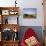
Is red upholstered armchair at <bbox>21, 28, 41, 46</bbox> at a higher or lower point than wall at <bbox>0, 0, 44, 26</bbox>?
lower

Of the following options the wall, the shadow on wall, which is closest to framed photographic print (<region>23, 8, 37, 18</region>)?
the wall

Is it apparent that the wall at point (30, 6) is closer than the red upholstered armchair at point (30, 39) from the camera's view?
No

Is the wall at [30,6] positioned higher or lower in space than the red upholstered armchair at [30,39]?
higher

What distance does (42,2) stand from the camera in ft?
17.4

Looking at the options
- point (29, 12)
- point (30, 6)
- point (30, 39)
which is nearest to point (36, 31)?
point (30, 39)

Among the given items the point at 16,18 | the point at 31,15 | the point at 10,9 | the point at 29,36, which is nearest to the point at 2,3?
the point at 10,9

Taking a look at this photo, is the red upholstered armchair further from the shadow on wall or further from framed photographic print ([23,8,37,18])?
framed photographic print ([23,8,37,18])

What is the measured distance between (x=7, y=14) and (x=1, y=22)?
328 mm

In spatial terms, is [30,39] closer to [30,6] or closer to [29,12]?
[29,12]

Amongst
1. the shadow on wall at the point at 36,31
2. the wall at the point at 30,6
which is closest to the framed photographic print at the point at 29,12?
the wall at the point at 30,6

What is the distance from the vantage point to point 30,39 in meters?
5.00

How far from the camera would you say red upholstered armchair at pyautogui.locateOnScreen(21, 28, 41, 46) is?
4969 millimetres

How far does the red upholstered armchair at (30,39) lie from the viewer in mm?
4969

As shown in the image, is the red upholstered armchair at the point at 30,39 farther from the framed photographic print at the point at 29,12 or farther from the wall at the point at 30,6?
the framed photographic print at the point at 29,12
